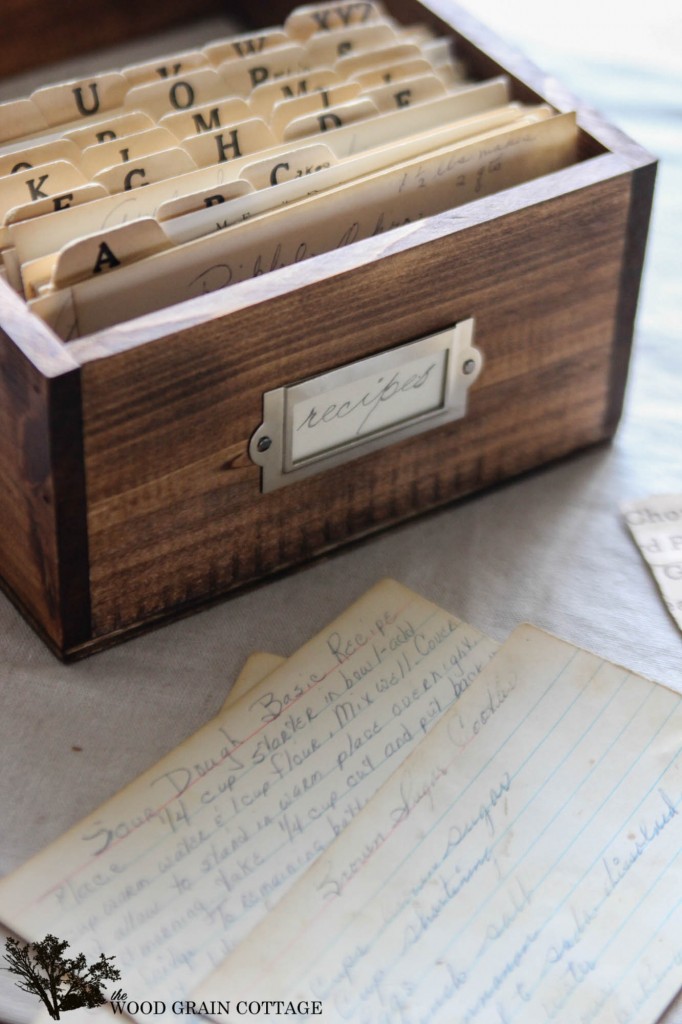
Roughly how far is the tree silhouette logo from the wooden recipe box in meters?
0.17

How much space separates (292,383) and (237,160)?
128mm

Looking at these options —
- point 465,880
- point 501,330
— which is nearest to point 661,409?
point 501,330

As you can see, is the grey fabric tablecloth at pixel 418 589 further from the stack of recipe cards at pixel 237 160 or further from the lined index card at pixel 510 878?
the stack of recipe cards at pixel 237 160

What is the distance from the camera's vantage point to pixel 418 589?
2.65 feet

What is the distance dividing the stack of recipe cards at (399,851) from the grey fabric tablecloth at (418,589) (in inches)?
0.9

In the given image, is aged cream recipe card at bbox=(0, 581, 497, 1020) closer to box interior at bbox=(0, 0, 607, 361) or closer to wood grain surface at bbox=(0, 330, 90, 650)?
wood grain surface at bbox=(0, 330, 90, 650)

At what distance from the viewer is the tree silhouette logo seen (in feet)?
2.00

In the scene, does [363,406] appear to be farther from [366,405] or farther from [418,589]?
[418,589]

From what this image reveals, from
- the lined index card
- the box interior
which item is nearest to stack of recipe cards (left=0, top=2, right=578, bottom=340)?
the box interior

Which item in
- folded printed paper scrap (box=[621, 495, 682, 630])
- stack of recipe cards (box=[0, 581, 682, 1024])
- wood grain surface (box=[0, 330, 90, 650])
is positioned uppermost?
wood grain surface (box=[0, 330, 90, 650])

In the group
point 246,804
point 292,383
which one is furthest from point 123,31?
point 246,804

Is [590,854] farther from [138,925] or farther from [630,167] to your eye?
[630,167]

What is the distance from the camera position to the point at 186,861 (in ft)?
2.19

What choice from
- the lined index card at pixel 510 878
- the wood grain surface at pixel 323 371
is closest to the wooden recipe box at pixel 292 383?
the wood grain surface at pixel 323 371
